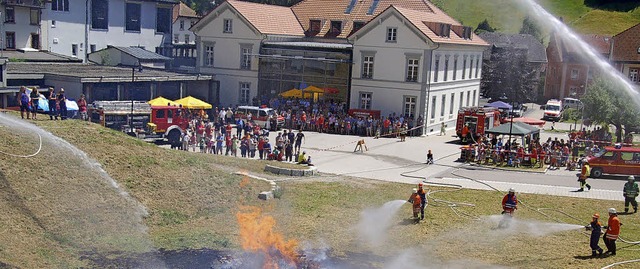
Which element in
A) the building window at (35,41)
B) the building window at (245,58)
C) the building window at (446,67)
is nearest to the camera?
the building window at (446,67)

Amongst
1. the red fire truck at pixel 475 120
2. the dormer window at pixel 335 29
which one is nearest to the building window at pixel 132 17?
the dormer window at pixel 335 29

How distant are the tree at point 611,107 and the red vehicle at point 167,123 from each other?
2948cm

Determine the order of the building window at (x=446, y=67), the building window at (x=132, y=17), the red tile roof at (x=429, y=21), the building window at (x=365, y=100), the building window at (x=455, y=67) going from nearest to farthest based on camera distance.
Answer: the red tile roof at (x=429, y=21), the building window at (x=365, y=100), the building window at (x=446, y=67), the building window at (x=455, y=67), the building window at (x=132, y=17)

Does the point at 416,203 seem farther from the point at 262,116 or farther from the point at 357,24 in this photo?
the point at 357,24

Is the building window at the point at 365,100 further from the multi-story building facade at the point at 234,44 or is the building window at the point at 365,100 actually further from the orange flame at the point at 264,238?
the orange flame at the point at 264,238

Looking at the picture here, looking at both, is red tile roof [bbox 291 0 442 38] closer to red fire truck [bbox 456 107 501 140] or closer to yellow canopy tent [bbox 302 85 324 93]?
yellow canopy tent [bbox 302 85 324 93]

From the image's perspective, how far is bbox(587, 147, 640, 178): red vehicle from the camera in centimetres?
3950

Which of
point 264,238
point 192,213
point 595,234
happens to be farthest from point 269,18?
point 595,234

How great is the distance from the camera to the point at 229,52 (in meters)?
62.6

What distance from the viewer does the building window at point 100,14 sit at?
69.7 metres

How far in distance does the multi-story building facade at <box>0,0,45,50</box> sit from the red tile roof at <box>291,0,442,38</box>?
22.7m

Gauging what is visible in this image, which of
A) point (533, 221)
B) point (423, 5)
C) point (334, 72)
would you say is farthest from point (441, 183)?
point (423, 5)

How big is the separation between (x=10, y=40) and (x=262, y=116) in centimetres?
2420

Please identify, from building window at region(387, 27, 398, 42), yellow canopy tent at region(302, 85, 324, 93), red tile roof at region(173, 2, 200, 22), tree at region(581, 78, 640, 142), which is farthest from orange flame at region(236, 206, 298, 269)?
red tile roof at region(173, 2, 200, 22)
